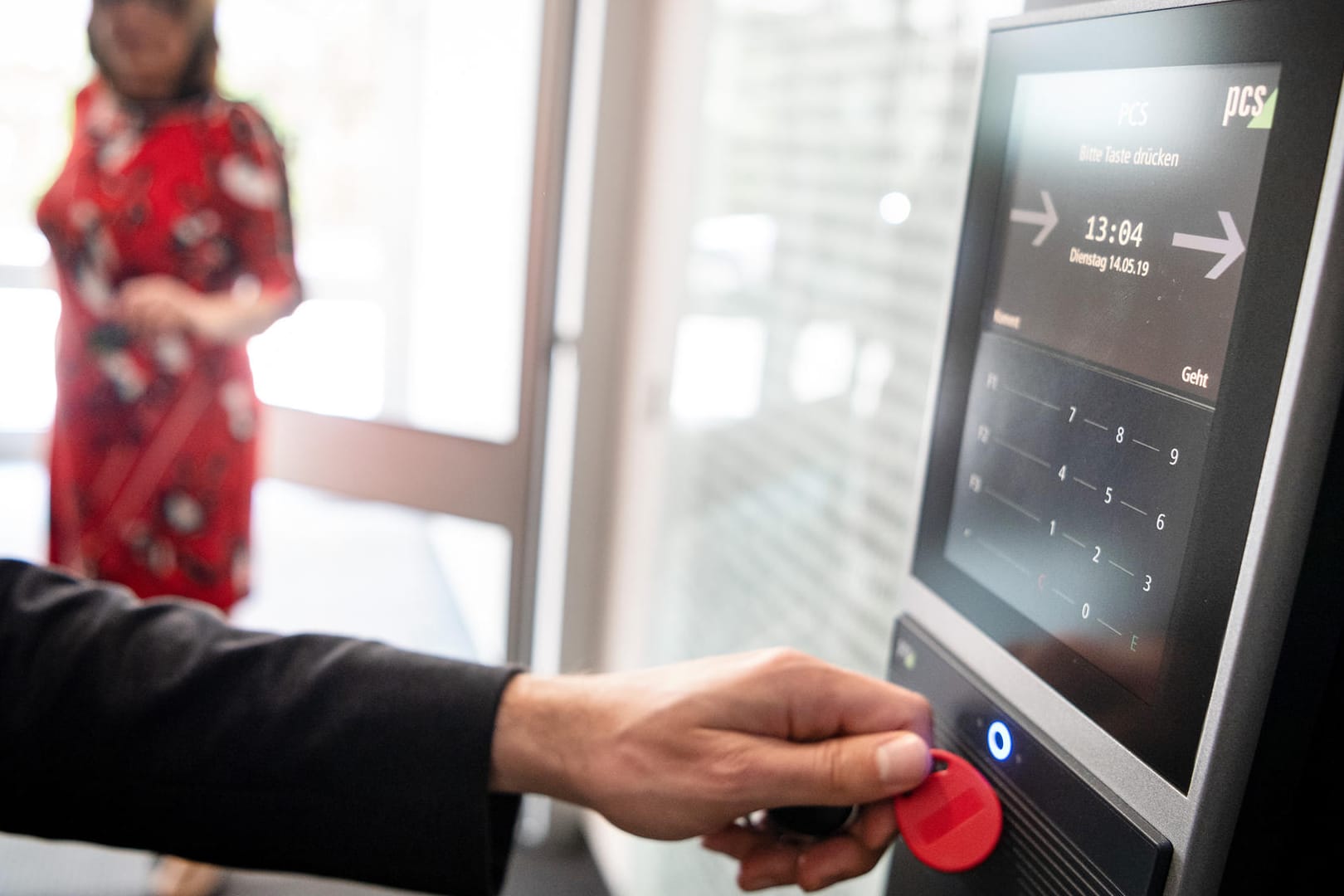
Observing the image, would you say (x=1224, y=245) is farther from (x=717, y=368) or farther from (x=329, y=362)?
(x=329, y=362)

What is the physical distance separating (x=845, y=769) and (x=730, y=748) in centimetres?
7

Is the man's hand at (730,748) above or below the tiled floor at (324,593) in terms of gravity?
above

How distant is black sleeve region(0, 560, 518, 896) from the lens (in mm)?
662

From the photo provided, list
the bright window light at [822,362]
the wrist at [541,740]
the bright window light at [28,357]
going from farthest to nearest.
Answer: the bright window light at [28,357] < the bright window light at [822,362] < the wrist at [541,740]

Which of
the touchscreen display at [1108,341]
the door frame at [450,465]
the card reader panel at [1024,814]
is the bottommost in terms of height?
the door frame at [450,465]

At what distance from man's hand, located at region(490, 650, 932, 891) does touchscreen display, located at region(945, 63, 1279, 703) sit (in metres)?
0.10

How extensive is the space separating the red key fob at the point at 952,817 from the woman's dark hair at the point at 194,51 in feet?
4.44

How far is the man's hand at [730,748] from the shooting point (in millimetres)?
573

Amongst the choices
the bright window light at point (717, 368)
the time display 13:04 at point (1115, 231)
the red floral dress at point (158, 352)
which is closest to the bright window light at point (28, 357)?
the red floral dress at point (158, 352)

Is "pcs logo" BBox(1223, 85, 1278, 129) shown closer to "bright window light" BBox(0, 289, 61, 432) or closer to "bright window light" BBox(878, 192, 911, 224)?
"bright window light" BBox(878, 192, 911, 224)

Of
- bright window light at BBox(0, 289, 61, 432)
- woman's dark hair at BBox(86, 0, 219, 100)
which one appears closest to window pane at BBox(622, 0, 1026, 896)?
woman's dark hair at BBox(86, 0, 219, 100)

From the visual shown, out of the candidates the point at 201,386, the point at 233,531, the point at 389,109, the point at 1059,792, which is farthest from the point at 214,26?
the point at 1059,792

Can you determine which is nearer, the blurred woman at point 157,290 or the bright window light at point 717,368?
the bright window light at point 717,368

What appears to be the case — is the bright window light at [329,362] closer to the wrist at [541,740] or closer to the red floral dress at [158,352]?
the red floral dress at [158,352]
